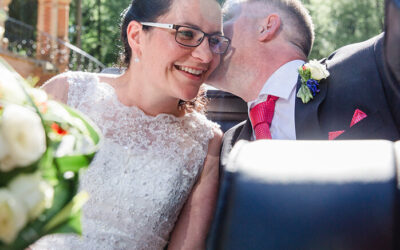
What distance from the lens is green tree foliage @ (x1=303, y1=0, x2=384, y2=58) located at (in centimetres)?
1499

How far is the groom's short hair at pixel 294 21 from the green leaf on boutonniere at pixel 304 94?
528 mm

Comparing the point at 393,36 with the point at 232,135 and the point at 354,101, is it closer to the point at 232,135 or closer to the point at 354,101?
the point at 354,101

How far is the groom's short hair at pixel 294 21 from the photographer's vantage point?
2.75 m

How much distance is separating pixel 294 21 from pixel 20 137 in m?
2.31

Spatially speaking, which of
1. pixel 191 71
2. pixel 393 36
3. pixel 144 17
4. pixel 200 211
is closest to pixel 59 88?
pixel 144 17

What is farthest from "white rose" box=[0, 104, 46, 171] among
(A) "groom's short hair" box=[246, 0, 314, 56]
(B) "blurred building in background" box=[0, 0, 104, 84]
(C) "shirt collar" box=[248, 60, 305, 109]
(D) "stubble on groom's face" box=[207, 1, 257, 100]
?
(B) "blurred building in background" box=[0, 0, 104, 84]

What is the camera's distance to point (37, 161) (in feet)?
2.56

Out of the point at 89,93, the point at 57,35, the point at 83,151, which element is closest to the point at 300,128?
the point at 89,93

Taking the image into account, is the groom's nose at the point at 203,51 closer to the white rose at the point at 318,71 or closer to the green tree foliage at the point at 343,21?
the white rose at the point at 318,71

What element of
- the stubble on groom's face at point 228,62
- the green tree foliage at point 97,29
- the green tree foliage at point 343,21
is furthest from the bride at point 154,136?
the green tree foliage at point 97,29

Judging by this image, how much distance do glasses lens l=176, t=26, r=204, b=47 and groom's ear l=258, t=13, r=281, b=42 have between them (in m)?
0.68

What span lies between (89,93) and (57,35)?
16.1m

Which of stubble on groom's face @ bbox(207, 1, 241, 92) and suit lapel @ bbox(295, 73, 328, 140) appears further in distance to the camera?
stubble on groom's face @ bbox(207, 1, 241, 92)

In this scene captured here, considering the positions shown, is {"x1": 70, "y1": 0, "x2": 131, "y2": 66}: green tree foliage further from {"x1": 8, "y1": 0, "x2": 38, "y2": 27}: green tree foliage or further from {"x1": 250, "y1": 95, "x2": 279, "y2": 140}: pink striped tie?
{"x1": 250, "y1": 95, "x2": 279, "y2": 140}: pink striped tie
